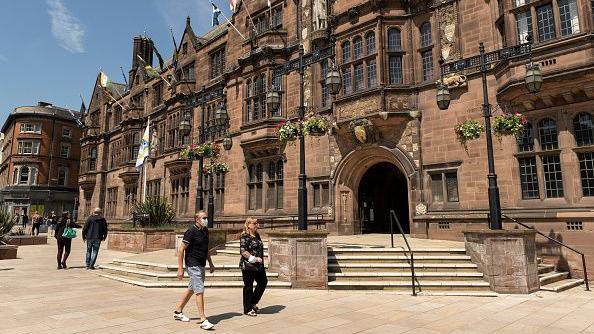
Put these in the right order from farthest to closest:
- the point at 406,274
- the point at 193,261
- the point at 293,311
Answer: the point at 406,274 → the point at 293,311 → the point at 193,261

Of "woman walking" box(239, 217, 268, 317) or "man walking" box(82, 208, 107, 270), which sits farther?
"man walking" box(82, 208, 107, 270)

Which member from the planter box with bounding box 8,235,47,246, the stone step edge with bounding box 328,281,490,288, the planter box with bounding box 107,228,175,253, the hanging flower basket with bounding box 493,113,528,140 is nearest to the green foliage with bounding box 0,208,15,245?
the planter box with bounding box 107,228,175,253

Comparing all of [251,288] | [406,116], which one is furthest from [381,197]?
[251,288]

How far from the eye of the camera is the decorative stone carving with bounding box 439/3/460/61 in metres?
16.2

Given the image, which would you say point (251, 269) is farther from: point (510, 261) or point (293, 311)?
point (510, 261)

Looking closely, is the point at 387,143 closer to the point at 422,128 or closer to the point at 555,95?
the point at 422,128

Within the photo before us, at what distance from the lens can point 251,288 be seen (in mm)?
7691

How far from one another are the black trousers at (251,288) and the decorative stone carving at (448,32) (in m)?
12.8

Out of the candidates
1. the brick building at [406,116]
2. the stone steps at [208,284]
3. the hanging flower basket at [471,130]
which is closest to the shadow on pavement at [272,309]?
the stone steps at [208,284]

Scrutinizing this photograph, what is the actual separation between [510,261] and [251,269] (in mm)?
6927

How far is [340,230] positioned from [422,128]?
5.99m

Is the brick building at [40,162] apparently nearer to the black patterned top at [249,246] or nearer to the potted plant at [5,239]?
the potted plant at [5,239]

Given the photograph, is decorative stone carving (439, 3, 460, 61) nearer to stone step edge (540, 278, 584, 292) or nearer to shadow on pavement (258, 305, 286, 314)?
stone step edge (540, 278, 584, 292)

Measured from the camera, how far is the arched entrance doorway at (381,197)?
2006 centimetres
